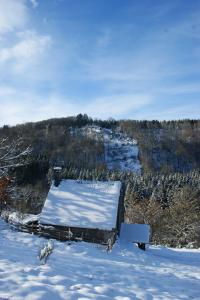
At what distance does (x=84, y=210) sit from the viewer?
119 ft

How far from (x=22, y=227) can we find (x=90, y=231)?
21.6 ft

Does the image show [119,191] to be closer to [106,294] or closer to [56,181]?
[56,181]

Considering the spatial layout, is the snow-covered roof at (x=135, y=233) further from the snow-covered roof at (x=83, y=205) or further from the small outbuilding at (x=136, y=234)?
the snow-covered roof at (x=83, y=205)

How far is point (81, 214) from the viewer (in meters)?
35.7

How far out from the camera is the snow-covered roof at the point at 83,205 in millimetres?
34875

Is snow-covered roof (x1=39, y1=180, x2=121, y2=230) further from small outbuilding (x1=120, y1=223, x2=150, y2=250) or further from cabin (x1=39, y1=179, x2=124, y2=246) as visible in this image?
small outbuilding (x1=120, y1=223, x2=150, y2=250)

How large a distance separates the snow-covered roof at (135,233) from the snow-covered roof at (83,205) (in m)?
2.53

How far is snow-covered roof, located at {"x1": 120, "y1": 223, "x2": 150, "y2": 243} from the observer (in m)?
35.2

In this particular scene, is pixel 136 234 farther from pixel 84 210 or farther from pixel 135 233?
pixel 84 210

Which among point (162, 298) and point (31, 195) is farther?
point (31, 195)

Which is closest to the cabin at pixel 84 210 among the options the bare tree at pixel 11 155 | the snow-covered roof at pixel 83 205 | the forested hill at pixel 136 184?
the snow-covered roof at pixel 83 205

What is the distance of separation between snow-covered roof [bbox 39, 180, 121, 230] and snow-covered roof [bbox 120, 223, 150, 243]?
2533 mm

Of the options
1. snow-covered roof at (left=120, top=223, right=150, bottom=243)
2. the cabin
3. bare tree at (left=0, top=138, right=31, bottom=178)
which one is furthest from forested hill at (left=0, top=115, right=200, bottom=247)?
snow-covered roof at (left=120, top=223, right=150, bottom=243)

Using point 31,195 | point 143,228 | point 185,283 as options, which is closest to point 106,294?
point 185,283
